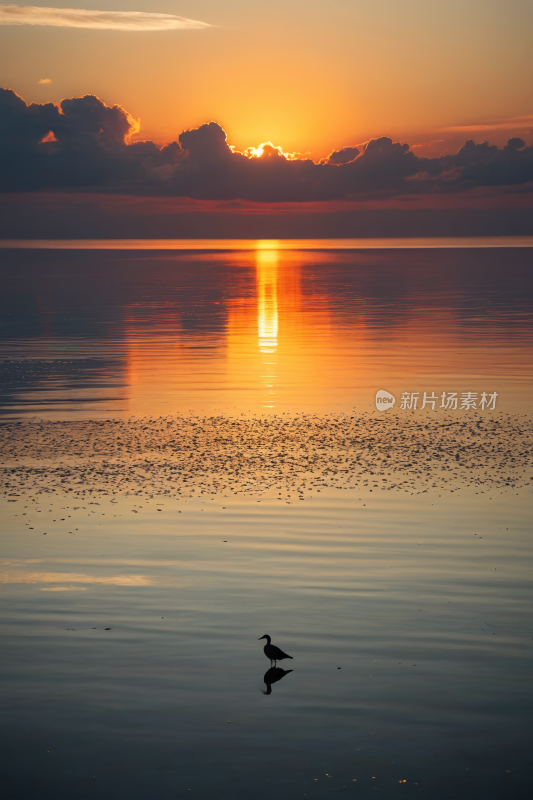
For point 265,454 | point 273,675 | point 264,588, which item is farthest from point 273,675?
point 265,454

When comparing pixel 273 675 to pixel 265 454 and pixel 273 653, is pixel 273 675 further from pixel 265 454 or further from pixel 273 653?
pixel 265 454

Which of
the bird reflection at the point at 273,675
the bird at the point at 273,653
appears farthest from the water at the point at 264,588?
the bird at the point at 273,653

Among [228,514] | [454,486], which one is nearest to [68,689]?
[228,514]

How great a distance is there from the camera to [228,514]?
1714 cm

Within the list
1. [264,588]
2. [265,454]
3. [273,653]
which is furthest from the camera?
[265,454]

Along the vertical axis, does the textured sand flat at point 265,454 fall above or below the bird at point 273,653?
below

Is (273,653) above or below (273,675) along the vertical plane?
above

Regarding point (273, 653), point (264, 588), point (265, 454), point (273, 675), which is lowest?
point (265, 454)

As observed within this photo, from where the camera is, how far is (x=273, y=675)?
1060cm

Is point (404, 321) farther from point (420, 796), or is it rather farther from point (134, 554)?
point (420, 796)

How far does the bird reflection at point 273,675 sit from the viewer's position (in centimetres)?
1051

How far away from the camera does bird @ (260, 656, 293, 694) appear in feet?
34.5

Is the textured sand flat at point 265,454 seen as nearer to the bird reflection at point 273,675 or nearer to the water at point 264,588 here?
the water at point 264,588

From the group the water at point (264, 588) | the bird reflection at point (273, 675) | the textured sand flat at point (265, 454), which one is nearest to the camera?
the water at point (264, 588)
